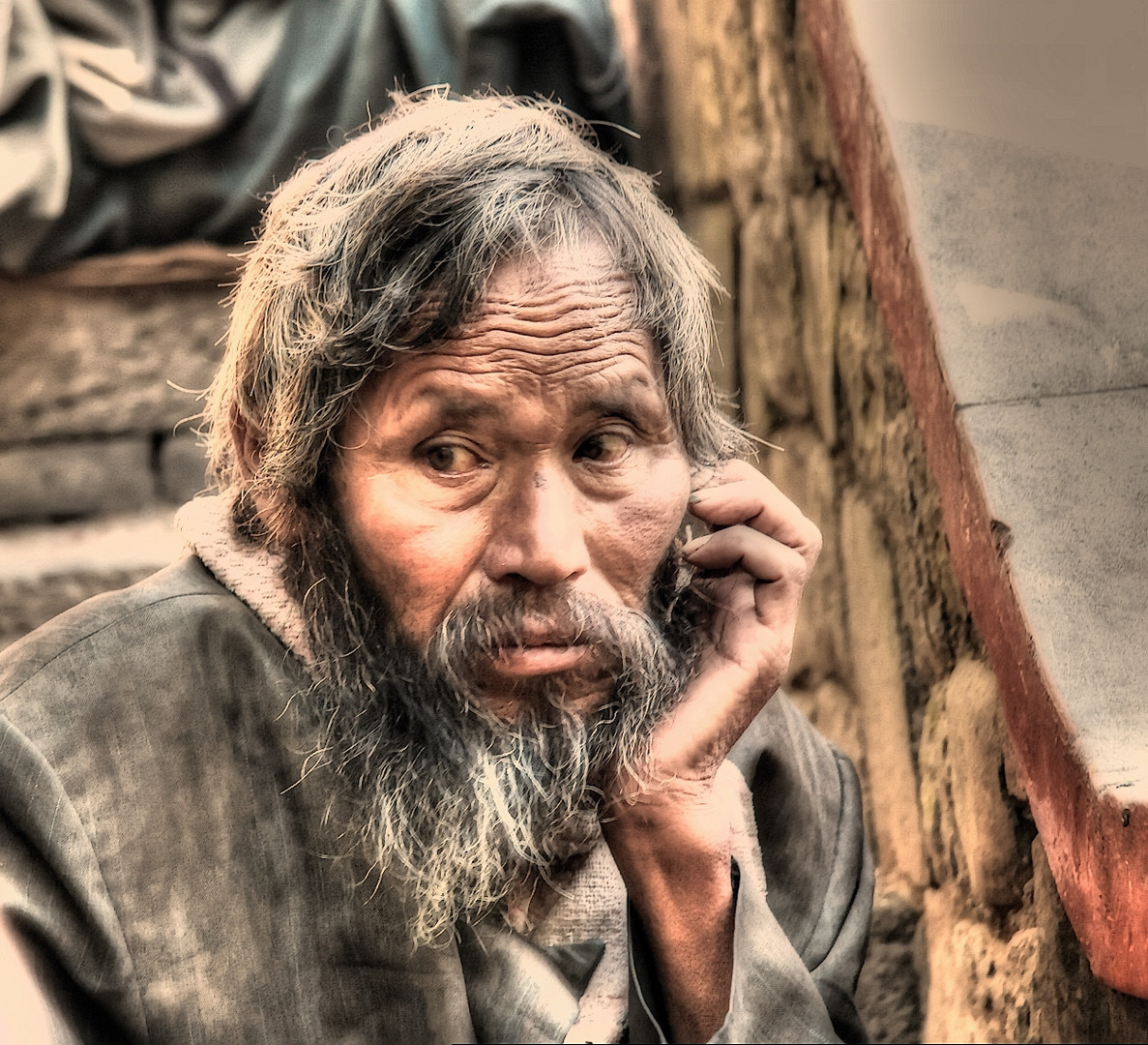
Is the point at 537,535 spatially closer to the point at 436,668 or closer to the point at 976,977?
the point at 436,668

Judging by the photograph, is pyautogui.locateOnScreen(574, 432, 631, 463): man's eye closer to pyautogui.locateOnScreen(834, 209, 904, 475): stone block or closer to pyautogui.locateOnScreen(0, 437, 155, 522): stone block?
pyautogui.locateOnScreen(834, 209, 904, 475): stone block

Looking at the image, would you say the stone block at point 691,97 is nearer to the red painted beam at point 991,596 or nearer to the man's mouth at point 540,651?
the red painted beam at point 991,596

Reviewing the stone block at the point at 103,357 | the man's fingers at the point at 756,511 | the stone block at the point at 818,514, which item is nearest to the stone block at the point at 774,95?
the stone block at the point at 818,514

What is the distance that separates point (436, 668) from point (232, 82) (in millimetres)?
730

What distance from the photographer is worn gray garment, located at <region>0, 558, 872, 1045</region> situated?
40.5 inches

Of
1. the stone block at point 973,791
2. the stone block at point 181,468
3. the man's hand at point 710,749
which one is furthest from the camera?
the stone block at point 181,468

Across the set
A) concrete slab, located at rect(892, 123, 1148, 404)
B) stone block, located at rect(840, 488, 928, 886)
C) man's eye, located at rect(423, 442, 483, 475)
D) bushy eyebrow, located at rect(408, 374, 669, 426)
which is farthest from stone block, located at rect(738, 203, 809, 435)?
man's eye, located at rect(423, 442, 483, 475)

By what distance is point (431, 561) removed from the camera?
105cm

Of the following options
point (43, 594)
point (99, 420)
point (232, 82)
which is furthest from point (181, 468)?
point (232, 82)

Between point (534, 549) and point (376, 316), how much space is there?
0.22 meters

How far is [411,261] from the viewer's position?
1031 mm

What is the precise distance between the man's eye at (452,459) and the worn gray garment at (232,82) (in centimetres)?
51

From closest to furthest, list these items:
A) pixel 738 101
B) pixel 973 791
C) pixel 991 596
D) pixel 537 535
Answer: pixel 537 535 < pixel 991 596 < pixel 973 791 < pixel 738 101

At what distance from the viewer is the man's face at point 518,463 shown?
103 centimetres
